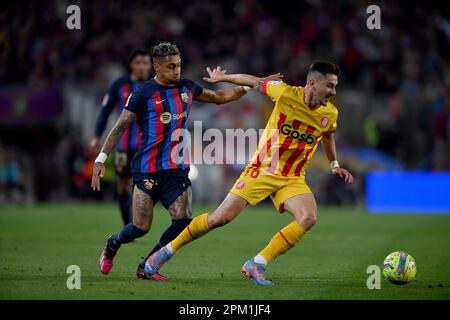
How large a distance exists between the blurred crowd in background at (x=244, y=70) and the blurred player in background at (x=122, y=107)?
353 inches

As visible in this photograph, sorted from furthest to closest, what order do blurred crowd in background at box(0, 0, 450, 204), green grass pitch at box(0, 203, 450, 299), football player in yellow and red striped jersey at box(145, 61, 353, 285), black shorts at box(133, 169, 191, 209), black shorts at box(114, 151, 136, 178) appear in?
1. blurred crowd in background at box(0, 0, 450, 204)
2. black shorts at box(114, 151, 136, 178)
3. black shorts at box(133, 169, 191, 209)
4. football player in yellow and red striped jersey at box(145, 61, 353, 285)
5. green grass pitch at box(0, 203, 450, 299)

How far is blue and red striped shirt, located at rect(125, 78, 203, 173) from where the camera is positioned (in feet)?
28.9

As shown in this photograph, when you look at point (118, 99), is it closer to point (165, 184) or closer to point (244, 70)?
point (165, 184)

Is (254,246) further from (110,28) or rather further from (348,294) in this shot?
(110,28)

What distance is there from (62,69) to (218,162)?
16.9ft

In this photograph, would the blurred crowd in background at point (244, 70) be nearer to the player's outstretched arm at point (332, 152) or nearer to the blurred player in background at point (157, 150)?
the blurred player in background at point (157, 150)

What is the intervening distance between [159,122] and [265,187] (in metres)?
1.27

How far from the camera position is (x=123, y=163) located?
12.8m

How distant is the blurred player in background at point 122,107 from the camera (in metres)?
12.3

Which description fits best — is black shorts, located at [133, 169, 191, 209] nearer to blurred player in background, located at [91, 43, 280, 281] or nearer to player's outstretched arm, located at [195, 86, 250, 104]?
blurred player in background, located at [91, 43, 280, 281]

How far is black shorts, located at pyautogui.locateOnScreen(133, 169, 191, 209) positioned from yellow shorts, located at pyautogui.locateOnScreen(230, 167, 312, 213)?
1.85 ft

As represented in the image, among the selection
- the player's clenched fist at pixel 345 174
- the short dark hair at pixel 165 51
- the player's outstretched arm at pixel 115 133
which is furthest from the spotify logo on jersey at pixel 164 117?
the player's clenched fist at pixel 345 174

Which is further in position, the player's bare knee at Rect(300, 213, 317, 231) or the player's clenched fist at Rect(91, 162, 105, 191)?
the player's clenched fist at Rect(91, 162, 105, 191)

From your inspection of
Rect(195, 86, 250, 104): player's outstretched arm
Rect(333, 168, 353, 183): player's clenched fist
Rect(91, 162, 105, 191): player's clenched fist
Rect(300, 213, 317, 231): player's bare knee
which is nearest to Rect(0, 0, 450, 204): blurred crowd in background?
Rect(195, 86, 250, 104): player's outstretched arm
